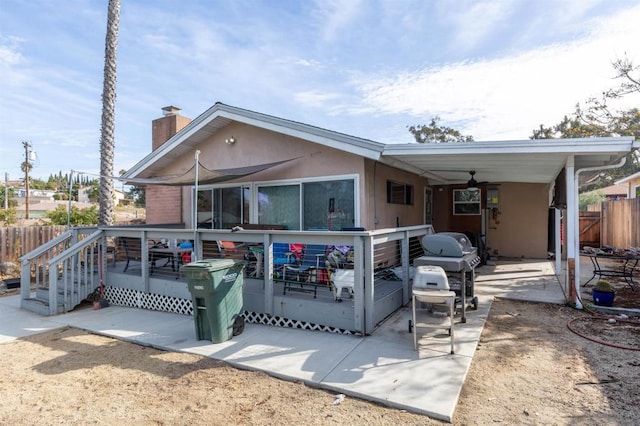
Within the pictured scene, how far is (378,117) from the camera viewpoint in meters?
17.5

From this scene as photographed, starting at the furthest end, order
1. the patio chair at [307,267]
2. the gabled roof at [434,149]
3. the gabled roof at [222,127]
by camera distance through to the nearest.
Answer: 1. the gabled roof at [222,127]
2. the patio chair at [307,267]
3. the gabled roof at [434,149]

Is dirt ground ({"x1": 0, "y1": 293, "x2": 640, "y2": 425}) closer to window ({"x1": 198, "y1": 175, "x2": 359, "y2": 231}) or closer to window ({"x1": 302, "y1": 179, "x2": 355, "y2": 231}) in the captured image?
window ({"x1": 302, "y1": 179, "x2": 355, "y2": 231})

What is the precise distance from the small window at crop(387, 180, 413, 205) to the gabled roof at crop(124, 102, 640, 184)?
0.55 meters

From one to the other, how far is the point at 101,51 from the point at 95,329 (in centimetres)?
883

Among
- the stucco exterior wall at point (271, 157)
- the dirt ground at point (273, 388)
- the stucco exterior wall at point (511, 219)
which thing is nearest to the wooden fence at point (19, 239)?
the stucco exterior wall at point (271, 157)

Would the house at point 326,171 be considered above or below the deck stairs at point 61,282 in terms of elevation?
above

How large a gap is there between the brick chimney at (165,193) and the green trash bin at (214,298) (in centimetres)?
581

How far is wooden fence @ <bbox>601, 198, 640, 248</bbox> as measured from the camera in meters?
11.3

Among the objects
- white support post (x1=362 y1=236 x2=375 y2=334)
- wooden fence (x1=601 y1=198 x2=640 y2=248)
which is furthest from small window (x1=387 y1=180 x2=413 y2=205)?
wooden fence (x1=601 y1=198 x2=640 y2=248)

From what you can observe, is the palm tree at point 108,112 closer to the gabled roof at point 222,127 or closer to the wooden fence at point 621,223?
the gabled roof at point 222,127

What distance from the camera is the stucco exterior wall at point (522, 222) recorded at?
37.0 feet

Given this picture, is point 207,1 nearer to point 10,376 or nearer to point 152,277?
point 152,277

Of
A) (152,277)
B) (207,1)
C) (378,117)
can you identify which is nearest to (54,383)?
(152,277)

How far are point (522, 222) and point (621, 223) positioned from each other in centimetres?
424
